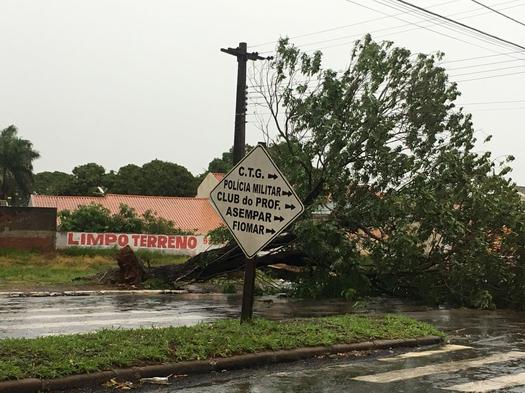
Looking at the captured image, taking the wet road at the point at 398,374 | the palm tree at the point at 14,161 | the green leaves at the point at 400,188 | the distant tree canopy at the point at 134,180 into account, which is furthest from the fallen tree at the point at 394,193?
the distant tree canopy at the point at 134,180

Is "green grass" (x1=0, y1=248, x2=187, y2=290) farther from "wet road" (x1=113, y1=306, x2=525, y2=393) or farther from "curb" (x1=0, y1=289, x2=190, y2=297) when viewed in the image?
"wet road" (x1=113, y1=306, x2=525, y2=393)

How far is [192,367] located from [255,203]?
9.46ft

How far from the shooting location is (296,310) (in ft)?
50.7

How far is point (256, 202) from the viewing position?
9.55 m

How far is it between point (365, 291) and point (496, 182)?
196 inches

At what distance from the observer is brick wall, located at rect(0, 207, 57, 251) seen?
26.8m

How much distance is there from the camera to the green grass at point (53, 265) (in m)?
20.4

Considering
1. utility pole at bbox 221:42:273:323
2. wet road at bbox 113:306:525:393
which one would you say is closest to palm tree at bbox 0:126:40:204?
utility pole at bbox 221:42:273:323

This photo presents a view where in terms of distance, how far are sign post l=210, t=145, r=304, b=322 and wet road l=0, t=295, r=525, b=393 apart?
1.93 m

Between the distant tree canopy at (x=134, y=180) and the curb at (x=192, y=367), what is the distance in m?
70.6

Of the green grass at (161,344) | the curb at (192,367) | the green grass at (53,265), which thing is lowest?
the curb at (192,367)

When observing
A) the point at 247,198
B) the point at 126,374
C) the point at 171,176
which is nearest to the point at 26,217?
the point at 247,198

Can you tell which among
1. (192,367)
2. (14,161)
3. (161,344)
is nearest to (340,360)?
(192,367)

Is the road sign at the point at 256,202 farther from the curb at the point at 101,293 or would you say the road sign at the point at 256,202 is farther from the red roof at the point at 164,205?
the red roof at the point at 164,205
